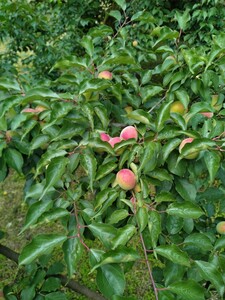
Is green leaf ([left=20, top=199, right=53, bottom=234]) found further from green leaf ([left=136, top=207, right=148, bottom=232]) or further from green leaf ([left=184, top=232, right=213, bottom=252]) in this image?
green leaf ([left=184, top=232, right=213, bottom=252])

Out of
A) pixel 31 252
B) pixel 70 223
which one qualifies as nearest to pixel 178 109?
pixel 70 223

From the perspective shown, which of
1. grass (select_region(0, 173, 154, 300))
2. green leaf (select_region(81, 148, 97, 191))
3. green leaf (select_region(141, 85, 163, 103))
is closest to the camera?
green leaf (select_region(81, 148, 97, 191))

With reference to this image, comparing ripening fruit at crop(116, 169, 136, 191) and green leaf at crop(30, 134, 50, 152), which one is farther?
green leaf at crop(30, 134, 50, 152)

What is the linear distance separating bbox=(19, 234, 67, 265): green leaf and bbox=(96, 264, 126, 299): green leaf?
0.11m

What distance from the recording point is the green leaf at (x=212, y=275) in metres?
0.82

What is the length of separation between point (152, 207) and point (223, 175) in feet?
0.68

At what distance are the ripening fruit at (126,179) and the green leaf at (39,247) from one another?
177 mm

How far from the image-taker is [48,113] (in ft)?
3.24

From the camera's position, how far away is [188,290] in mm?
771

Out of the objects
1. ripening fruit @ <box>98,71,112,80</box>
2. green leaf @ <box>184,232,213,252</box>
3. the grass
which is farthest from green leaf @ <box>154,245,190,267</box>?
the grass

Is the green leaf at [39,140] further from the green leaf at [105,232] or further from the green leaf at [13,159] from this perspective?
the green leaf at [105,232]

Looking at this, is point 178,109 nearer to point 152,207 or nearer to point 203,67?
point 203,67

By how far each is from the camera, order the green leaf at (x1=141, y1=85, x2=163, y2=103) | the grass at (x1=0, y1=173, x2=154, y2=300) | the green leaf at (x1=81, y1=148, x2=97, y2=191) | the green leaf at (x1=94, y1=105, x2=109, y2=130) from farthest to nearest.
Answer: the grass at (x1=0, y1=173, x2=154, y2=300)
the green leaf at (x1=141, y1=85, x2=163, y2=103)
the green leaf at (x1=94, y1=105, x2=109, y2=130)
the green leaf at (x1=81, y1=148, x2=97, y2=191)

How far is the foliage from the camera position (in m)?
0.80
